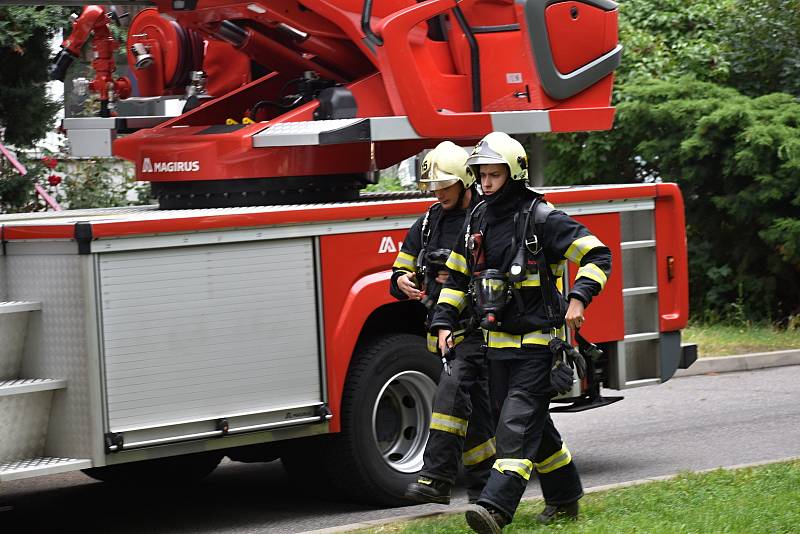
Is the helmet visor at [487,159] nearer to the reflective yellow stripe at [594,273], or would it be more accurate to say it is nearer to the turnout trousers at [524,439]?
the reflective yellow stripe at [594,273]

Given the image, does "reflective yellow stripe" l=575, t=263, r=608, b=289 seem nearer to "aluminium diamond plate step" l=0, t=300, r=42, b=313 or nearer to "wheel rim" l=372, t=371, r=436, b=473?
"wheel rim" l=372, t=371, r=436, b=473

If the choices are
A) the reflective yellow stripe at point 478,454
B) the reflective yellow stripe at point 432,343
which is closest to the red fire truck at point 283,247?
the reflective yellow stripe at point 432,343

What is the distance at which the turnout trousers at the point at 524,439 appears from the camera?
21.2 feet

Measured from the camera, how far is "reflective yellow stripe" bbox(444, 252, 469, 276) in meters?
6.82

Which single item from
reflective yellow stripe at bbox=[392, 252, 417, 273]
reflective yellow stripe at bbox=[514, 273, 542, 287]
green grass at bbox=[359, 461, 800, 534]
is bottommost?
green grass at bbox=[359, 461, 800, 534]

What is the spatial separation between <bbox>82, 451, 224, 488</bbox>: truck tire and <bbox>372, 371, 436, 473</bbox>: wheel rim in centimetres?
117

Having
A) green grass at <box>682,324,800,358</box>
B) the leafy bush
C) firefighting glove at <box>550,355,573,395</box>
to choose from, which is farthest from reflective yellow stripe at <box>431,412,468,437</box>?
the leafy bush

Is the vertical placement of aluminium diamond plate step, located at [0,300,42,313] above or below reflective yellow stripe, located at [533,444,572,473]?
above

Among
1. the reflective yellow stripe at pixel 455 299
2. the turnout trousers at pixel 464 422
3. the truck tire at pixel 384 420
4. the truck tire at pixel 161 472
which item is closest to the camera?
the reflective yellow stripe at pixel 455 299

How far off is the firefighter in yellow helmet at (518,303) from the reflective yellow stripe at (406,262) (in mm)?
528

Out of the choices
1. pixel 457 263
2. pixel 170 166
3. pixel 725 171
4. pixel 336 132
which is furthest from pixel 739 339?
pixel 457 263

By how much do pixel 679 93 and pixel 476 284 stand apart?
10038 mm

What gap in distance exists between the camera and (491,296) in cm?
656

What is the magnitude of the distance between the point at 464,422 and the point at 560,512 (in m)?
0.64
